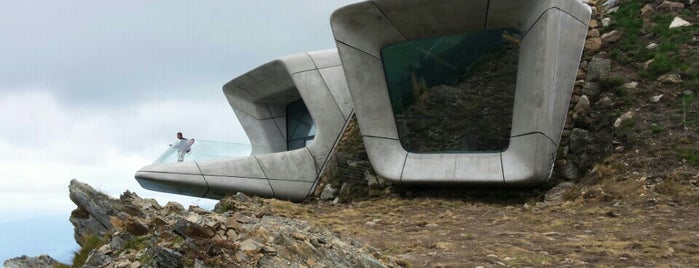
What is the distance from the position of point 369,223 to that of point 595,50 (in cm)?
935

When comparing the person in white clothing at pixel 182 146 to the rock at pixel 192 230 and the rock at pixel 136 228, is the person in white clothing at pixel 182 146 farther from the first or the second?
the rock at pixel 192 230

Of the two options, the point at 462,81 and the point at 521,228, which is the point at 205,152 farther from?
the point at 521,228

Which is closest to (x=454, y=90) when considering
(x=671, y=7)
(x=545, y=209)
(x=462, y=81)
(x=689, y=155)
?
(x=462, y=81)

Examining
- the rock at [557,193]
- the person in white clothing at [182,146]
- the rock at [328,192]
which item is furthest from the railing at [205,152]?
the rock at [557,193]

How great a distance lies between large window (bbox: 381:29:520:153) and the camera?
595 inches

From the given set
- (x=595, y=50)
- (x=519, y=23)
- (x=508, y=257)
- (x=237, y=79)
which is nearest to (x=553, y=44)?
(x=519, y=23)

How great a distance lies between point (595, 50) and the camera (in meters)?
17.0

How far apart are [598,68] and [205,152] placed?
11519 millimetres

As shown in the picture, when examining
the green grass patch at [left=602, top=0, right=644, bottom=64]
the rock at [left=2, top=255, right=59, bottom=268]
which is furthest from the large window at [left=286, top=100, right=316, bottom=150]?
the rock at [left=2, top=255, right=59, bottom=268]

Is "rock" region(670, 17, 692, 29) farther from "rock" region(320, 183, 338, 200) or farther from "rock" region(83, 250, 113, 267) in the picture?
"rock" region(83, 250, 113, 267)

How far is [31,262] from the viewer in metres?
7.11

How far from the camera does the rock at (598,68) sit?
1619cm

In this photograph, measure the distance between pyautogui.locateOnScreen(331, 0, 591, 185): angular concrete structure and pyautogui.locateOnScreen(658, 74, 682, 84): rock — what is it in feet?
7.07

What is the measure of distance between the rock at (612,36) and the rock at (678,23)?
1410 millimetres
